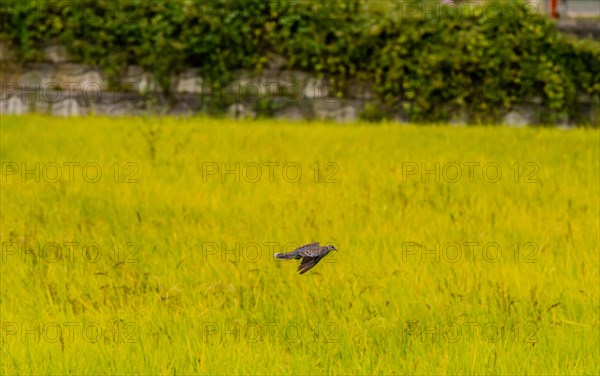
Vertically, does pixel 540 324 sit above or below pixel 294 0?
below

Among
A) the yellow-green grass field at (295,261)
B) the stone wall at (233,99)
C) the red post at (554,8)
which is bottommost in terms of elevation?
the stone wall at (233,99)

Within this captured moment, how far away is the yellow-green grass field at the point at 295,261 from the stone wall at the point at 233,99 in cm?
275

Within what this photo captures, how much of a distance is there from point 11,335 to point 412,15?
26.1ft

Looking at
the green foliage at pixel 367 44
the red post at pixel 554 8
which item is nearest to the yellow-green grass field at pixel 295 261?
the green foliage at pixel 367 44

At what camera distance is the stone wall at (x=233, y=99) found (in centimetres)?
1056

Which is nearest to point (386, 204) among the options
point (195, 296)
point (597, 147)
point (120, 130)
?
point (195, 296)

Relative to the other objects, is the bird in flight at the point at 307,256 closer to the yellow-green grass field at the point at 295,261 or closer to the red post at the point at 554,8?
the yellow-green grass field at the point at 295,261

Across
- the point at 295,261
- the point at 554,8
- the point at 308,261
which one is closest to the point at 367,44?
the point at 554,8

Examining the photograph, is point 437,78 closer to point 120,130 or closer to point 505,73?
point 505,73

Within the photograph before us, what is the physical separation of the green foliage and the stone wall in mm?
126

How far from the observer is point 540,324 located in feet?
10.9

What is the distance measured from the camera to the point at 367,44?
10422mm

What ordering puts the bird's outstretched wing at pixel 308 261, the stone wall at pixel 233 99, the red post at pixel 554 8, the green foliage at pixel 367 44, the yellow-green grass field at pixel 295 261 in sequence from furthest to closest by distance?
1. the red post at pixel 554 8
2. the stone wall at pixel 233 99
3. the green foliage at pixel 367 44
4. the yellow-green grass field at pixel 295 261
5. the bird's outstretched wing at pixel 308 261

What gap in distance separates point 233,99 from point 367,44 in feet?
5.75
